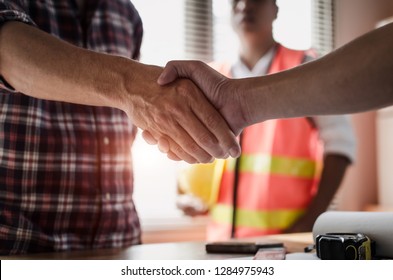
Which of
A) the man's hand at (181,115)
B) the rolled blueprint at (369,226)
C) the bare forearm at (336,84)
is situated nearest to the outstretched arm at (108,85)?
the man's hand at (181,115)

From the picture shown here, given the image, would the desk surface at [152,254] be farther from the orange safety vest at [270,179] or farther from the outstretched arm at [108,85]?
the orange safety vest at [270,179]

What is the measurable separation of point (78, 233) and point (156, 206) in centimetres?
111

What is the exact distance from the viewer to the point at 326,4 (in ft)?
7.88

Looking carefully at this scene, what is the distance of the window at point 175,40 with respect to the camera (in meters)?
1.83

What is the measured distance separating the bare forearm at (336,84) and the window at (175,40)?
0.78 metres

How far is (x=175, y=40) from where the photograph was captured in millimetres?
2301

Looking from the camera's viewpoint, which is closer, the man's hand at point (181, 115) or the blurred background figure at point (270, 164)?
the man's hand at point (181, 115)

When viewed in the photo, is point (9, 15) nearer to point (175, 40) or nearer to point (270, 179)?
point (270, 179)

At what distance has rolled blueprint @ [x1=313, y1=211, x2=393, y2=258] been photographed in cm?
82

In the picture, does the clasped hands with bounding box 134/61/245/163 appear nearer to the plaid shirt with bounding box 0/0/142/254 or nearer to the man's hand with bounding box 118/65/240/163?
the man's hand with bounding box 118/65/240/163

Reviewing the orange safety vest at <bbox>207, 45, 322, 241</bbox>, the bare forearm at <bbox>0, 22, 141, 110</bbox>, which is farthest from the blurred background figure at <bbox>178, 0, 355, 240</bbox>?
the bare forearm at <bbox>0, 22, 141, 110</bbox>

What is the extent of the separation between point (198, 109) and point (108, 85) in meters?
0.18
